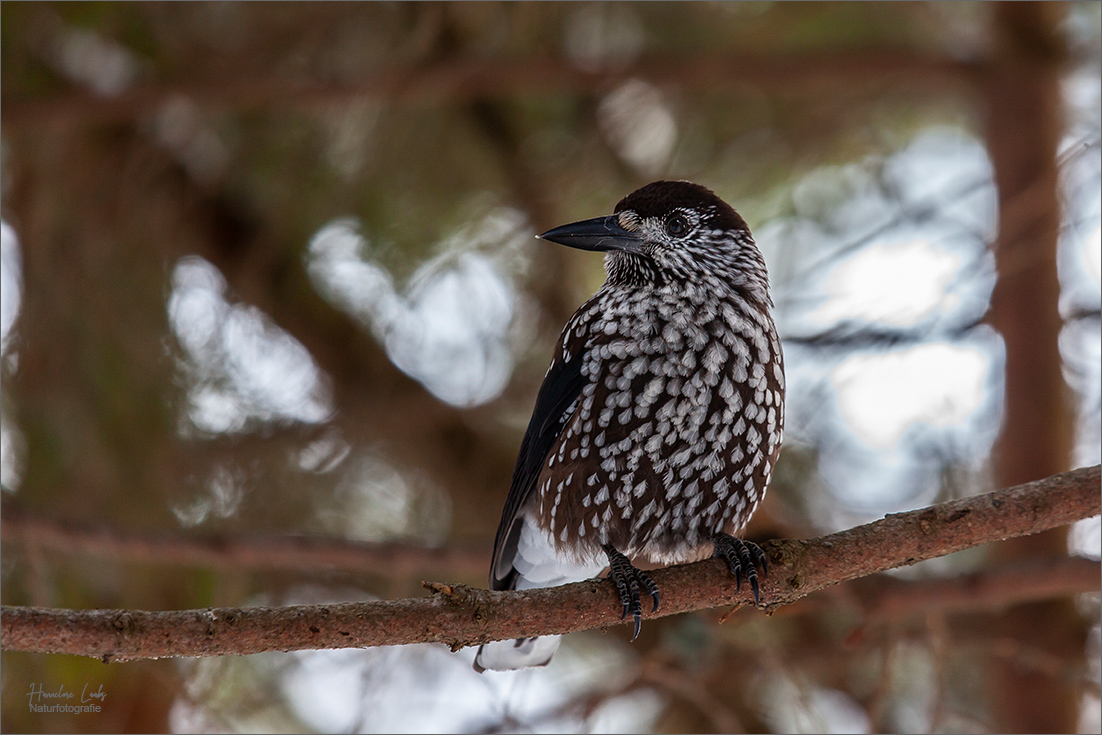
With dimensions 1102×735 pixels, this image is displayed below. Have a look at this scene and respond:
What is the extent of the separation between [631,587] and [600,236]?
1.24 m

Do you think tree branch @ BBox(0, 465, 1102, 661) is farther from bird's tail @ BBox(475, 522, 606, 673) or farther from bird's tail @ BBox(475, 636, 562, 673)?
bird's tail @ BBox(475, 636, 562, 673)

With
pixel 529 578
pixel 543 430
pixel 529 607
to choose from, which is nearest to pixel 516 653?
pixel 529 578

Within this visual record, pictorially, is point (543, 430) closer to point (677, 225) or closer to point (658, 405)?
point (658, 405)

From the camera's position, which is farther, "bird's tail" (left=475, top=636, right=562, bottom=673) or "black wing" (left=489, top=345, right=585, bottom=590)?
"bird's tail" (left=475, top=636, right=562, bottom=673)

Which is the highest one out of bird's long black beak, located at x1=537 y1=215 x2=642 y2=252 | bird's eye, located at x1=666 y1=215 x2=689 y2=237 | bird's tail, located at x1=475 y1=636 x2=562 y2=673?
bird's eye, located at x1=666 y1=215 x2=689 y2=237

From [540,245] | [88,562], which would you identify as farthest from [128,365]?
[540,245]

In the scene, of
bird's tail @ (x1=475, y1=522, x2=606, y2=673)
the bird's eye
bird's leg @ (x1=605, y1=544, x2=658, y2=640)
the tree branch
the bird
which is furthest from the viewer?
bird's tail @ (x1=475, y1=522, x2=606, y2=673)

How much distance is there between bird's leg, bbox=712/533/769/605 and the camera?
2924mm

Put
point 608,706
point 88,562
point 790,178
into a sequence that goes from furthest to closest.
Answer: point 790,178 < point 88,562 < point 608,706

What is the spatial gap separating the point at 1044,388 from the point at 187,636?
4277mm

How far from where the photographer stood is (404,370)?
5.23 m

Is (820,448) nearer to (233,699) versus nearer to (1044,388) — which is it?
(1044,388)

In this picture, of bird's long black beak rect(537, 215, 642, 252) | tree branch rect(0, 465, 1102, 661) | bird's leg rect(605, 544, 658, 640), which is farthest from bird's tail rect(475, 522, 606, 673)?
bird's long black beak rect(537, 215, 642, 252)

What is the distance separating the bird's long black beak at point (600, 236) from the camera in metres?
3.41
